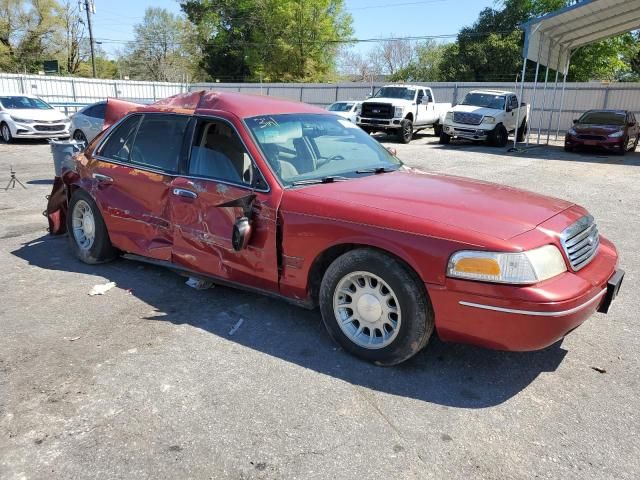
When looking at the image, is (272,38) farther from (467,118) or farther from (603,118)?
(603,118)

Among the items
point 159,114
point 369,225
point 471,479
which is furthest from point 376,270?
point 159,114

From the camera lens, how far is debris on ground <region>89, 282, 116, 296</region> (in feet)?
15.1

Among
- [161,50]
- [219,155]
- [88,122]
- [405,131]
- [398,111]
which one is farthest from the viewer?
[161,50]

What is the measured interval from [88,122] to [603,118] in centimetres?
1671

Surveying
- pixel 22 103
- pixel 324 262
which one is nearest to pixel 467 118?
pixel 22 103

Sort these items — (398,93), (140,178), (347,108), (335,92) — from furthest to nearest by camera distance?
(335,92)
(347,108)
(398,93)
(140,178)

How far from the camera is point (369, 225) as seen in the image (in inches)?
125

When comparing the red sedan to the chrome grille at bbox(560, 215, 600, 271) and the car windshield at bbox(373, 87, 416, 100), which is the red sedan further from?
the car windshield at bbox(373, 87, 416, 100)

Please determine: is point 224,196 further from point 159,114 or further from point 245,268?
point 159,114

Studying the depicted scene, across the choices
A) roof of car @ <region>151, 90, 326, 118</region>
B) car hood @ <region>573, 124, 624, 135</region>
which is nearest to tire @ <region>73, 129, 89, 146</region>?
roof of car @ <region>151, 90, 326, 118</region>

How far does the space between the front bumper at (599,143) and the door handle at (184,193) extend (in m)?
17.1

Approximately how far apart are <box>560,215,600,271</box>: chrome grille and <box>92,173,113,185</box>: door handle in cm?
391

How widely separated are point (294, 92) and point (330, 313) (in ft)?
109

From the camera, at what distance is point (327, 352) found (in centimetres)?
356
